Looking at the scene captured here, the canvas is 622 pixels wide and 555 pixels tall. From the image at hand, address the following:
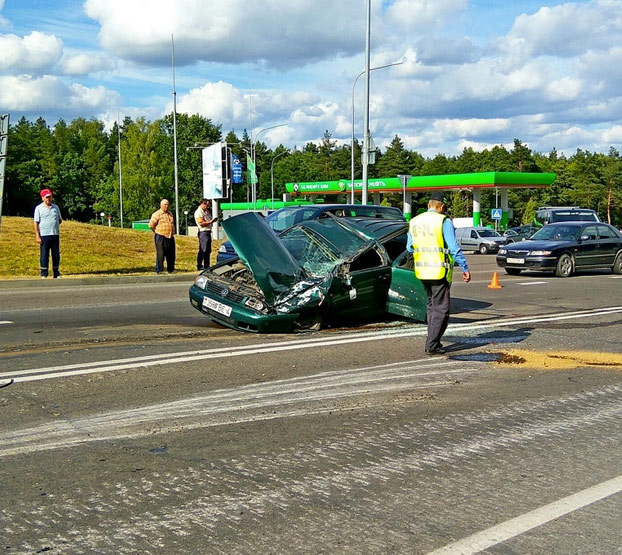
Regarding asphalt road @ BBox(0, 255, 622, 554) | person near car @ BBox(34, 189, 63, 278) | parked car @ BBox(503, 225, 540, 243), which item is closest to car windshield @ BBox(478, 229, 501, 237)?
parked car @ BBox(503, 225, 540, 243)

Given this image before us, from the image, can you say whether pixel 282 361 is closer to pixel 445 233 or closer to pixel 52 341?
pixel 445 233

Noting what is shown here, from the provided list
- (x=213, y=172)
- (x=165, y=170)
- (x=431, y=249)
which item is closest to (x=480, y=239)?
(x=213, y=172)

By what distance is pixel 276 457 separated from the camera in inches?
186

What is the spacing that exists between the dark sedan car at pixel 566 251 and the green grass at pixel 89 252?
881 centimetres

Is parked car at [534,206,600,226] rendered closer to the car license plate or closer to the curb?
the curb

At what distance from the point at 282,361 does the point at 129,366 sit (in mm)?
1511

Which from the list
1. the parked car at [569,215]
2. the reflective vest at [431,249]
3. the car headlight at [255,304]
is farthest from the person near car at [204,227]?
the parked car at [569,215]

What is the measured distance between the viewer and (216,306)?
365 inches

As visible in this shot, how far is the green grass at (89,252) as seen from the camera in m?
18.3

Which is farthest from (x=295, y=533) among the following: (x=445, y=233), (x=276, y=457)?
(x=445, y=233)

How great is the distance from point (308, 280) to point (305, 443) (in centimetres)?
423

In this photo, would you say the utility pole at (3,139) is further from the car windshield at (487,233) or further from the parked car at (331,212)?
the car windshield at (487,233)

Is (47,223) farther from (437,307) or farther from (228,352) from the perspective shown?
(437,307)

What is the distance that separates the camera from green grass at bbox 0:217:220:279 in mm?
18297
